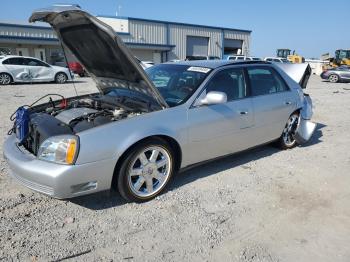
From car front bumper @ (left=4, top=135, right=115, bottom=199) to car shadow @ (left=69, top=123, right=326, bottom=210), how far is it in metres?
0.21

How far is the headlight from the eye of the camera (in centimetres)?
306

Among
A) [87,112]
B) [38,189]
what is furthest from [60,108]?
[38,189]

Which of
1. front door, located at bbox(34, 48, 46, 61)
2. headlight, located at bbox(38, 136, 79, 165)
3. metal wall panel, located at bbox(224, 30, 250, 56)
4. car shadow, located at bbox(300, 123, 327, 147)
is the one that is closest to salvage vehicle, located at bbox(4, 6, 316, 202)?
headlight, located at bbox(38, 136, 79, 165)

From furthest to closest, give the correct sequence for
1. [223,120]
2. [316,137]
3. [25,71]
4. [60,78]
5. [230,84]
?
[60,78] → [25,71] → [316,137] → [230,84] → [223,120]

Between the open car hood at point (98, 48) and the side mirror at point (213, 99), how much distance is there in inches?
19.4

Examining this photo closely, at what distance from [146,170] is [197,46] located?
1608 inches

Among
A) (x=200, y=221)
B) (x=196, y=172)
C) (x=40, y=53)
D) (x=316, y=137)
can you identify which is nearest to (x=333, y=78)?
(x=316, y=137)

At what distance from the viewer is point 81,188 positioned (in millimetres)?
3188

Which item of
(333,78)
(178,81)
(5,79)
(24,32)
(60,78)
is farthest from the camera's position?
(24,32)

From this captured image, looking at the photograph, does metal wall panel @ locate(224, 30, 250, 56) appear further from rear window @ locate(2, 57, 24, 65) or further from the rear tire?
rear window @ locate(2, 57, 24, 65)

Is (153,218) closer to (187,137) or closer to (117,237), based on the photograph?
(117,237)

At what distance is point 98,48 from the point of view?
13.0 feet

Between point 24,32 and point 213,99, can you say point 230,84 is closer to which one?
point 213,99

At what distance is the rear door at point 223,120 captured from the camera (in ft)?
12.9
